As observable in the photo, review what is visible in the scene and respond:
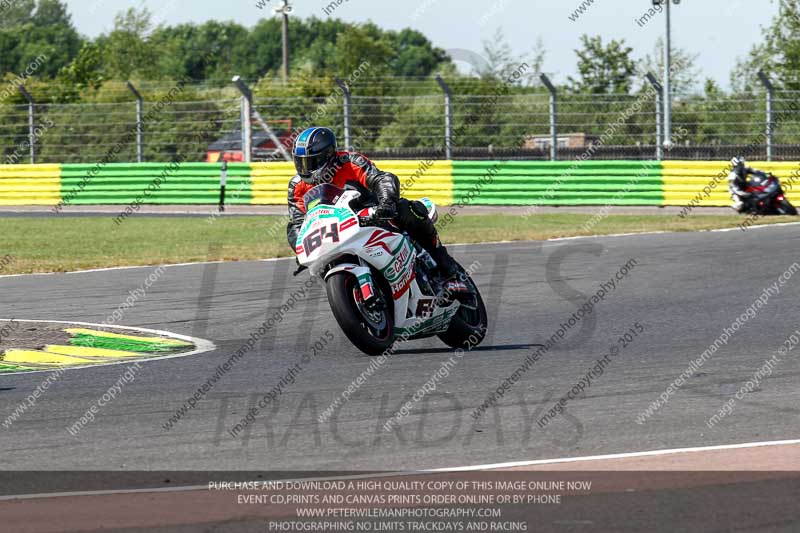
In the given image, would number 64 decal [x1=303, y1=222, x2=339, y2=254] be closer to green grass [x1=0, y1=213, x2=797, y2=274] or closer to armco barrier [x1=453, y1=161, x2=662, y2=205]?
green grass [x1=0, y1=213, x2=797, y2=274]

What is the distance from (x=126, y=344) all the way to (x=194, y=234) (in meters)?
12.1

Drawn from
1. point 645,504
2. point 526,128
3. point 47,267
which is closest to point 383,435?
point 645,504

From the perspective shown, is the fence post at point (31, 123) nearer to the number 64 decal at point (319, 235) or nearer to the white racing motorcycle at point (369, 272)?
the white racing motorcycle at point (369, 272)

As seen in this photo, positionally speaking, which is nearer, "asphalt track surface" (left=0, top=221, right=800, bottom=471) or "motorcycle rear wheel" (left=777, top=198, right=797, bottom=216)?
"asphalt track surface" (left=0, top=221, right=800, bottom=471)

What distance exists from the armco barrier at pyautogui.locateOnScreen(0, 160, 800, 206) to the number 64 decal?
17.0 m

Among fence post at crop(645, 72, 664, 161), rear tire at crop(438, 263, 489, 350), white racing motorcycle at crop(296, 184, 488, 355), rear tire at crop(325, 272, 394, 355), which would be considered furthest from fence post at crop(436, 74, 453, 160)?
rear tire at crop(325, 272, 394, 355)

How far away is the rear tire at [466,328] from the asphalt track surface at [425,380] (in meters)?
0.15

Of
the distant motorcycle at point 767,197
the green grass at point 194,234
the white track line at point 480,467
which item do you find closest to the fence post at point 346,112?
the green grass at point 194,234

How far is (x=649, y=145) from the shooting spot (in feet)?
90.2

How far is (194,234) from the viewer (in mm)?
22703

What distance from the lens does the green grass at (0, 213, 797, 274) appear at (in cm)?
1881

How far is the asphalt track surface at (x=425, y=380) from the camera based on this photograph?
6.47 meters

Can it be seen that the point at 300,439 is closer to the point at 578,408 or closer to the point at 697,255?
the point at 578,408

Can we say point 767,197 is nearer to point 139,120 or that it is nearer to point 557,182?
point 557,182
